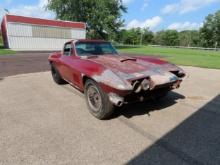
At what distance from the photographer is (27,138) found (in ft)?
10.2

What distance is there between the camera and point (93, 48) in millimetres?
5172

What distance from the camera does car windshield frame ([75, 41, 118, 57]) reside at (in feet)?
→ 16.3

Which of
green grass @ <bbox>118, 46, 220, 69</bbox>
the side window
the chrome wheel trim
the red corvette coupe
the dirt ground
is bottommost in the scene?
the dirt ground

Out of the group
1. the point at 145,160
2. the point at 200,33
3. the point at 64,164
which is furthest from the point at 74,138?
the point at 200,33

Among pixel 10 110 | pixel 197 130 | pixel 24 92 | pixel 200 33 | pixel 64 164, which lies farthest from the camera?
pixel 200 33

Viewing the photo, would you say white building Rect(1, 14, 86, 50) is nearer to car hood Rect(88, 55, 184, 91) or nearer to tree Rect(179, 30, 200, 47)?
car hood Rect(88, 55, 184, 91)

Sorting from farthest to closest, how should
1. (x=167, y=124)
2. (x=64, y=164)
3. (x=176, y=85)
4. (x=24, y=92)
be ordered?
(x=24, y=92), (x=176, y=85), (x=167, y=124), (x=64, y=164)

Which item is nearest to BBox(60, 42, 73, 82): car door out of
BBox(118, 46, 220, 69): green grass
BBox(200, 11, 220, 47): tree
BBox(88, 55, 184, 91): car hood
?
BBox(88, 55, 184, 91): car hood

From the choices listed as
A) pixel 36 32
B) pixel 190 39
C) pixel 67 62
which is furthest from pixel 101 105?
pixel 190 39

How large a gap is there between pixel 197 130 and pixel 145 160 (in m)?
1.30

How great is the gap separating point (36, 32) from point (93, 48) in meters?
26.7

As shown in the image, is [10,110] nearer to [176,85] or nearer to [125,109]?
[125,109]

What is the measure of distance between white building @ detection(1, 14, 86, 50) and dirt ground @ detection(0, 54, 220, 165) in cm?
2510

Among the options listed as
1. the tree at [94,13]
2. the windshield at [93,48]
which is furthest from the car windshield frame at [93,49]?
the tree at [94,13]
